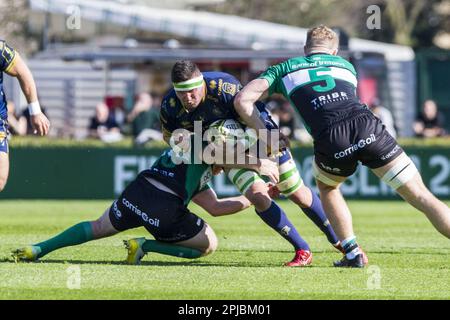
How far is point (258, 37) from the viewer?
30.3 metres

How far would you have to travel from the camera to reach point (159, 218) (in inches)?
403

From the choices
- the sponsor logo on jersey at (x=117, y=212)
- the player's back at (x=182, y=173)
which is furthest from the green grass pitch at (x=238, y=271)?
the player's back at (x=182, y=173)

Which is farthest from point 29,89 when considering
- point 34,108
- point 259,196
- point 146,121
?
point 146,121

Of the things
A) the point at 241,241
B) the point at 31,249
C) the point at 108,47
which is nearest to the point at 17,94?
the point at 108,47

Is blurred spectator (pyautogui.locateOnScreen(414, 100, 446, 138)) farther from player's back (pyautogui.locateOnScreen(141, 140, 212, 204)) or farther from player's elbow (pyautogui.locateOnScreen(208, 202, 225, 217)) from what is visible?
player's back (pyautogui.locateOnScreen(141, 140, 212, 204))

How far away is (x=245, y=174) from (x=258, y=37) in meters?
20.2

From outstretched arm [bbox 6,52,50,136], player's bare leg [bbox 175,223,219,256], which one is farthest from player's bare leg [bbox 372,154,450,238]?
outstretched arm [bbox 6,52,50,136]

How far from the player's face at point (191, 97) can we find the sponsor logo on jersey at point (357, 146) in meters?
1.34

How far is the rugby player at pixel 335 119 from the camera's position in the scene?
9.73 meters

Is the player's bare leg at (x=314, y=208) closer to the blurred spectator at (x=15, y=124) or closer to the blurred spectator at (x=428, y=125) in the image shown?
the blurred spectator at (x=15, y=124)

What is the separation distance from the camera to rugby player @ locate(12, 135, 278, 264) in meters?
10.3

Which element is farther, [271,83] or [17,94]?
[17,94]

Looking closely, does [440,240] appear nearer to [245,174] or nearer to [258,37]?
[245,174]

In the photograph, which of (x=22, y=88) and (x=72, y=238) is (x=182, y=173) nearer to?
(x=72, y=238)
